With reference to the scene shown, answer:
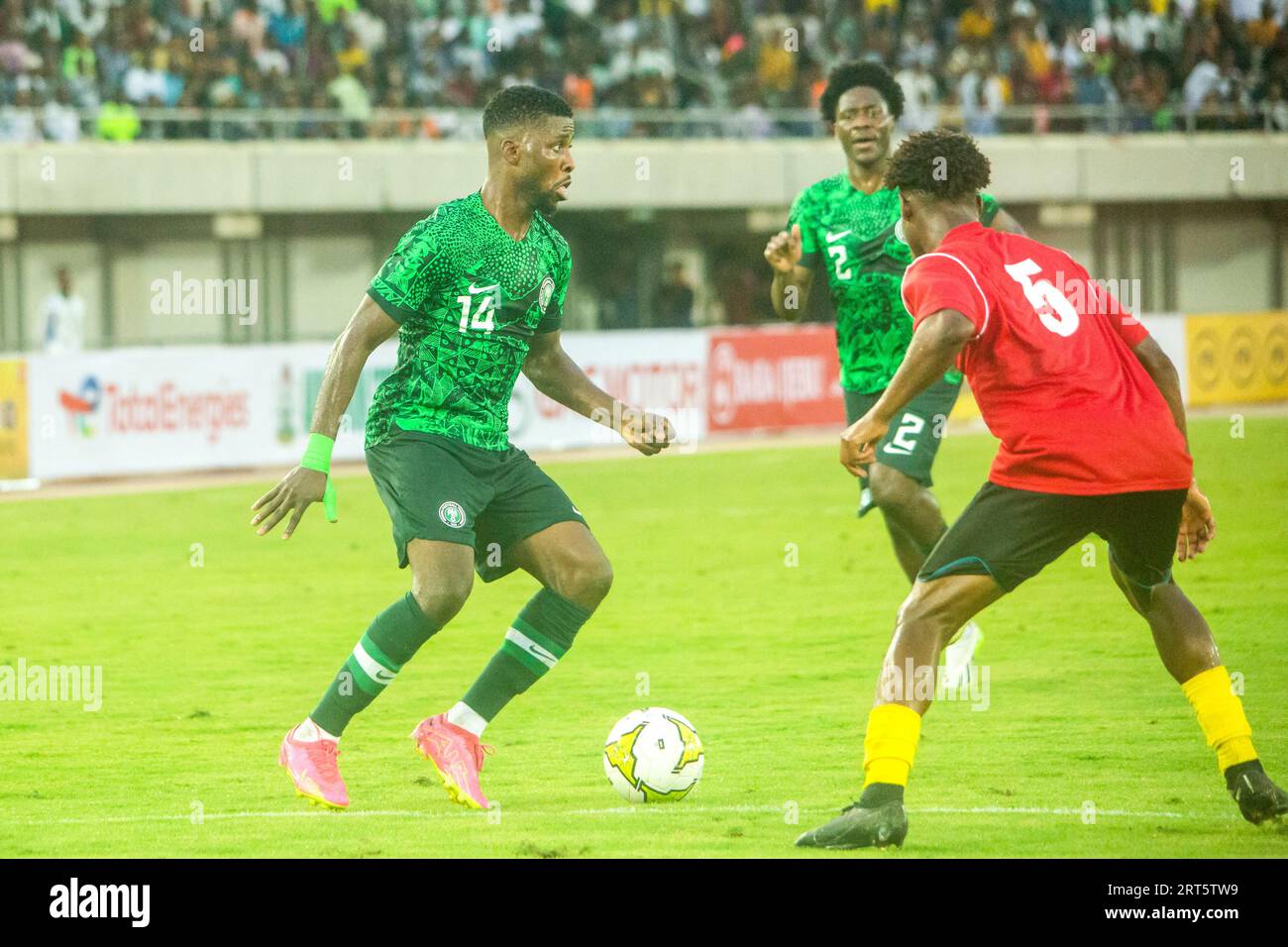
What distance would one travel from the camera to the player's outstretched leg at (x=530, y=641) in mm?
7148

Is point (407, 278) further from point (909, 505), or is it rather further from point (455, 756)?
point (909, 505)

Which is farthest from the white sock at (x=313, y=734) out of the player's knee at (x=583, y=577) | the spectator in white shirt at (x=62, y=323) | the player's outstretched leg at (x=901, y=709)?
the spectator in white shirt at (x=62, y=323)

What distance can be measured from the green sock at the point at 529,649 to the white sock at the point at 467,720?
0.07ft

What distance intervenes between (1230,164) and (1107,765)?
96.4 feet

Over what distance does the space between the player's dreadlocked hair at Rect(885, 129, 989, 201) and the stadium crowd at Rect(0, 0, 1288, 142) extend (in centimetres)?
2213

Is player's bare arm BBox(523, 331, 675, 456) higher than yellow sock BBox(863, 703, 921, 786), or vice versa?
player's bare arm BBox(523, 331, 675, 456)

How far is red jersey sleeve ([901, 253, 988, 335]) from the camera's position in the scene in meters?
6.06

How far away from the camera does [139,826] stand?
6824 millimetres

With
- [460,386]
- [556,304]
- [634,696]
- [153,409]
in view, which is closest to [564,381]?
[556,304]

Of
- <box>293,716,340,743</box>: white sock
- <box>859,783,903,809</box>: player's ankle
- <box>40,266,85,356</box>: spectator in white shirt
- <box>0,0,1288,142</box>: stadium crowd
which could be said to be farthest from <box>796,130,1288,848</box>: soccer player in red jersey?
<box>0,0,1288,142</box>: stadium crowd

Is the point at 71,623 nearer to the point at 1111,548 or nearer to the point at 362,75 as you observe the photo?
the point at 1111,548

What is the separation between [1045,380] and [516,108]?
219 cm

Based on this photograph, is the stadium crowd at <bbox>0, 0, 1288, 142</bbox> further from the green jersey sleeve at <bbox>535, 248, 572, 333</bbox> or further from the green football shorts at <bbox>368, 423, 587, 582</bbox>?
the green football shorts at <bbox>368, 423, 587, 582</bbox>

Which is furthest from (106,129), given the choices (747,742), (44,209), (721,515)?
(747,742)
